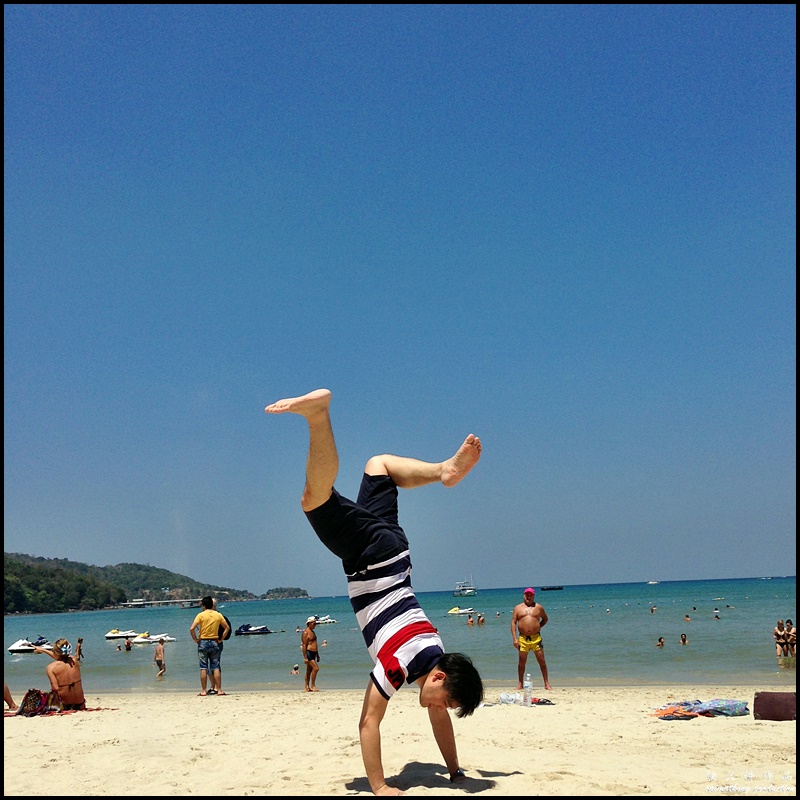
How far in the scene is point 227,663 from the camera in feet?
81.6

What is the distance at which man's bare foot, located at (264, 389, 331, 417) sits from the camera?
14.4 feet

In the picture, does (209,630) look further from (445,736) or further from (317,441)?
(317,441)

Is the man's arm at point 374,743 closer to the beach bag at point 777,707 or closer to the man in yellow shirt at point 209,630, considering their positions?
the beach bag at point 777,707

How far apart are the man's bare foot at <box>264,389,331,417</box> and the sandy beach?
2631 mm

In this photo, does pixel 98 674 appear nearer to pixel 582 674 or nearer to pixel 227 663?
pixel 227 663

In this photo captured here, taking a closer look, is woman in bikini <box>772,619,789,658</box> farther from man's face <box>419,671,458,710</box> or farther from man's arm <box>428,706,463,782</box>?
man's face <box>419,671,458,710</box>

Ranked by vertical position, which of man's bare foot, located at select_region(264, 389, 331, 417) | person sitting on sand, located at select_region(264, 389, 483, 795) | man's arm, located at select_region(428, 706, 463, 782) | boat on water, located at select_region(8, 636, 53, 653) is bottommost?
boat on water, located at select_region(8, 636, 53, 653)

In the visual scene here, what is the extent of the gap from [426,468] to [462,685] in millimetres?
1392

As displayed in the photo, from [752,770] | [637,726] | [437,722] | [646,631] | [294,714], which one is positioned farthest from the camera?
[646,631]

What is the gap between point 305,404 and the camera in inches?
173

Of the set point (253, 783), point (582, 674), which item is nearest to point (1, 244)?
point (253, 783)

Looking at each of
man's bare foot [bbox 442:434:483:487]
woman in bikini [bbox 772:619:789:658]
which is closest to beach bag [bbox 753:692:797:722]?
man's bare foot [bbox 442:434:483:487]

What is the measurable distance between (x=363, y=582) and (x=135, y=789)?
235cm

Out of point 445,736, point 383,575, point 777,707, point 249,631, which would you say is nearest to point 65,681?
point 445,736
